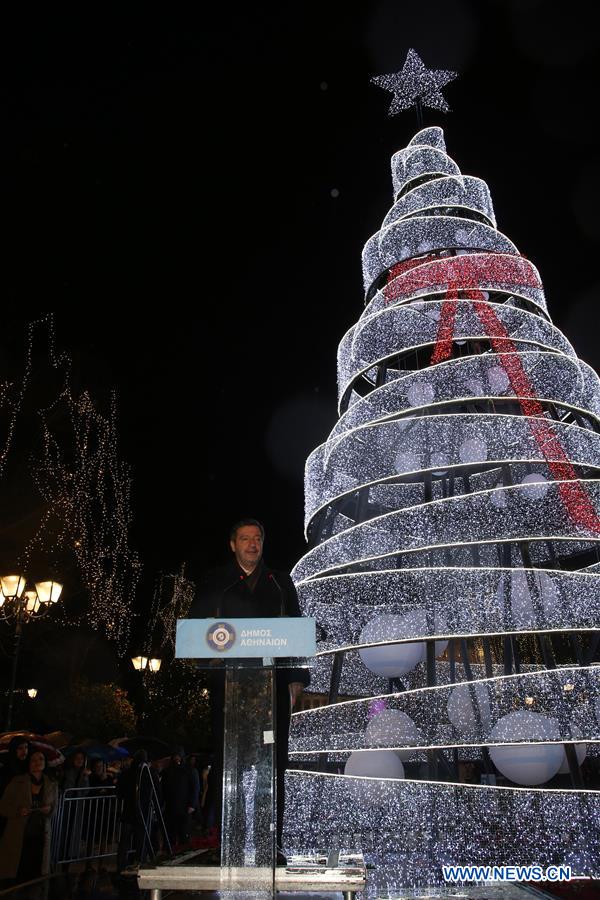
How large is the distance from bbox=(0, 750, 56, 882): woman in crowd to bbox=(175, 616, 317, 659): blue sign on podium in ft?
18.9

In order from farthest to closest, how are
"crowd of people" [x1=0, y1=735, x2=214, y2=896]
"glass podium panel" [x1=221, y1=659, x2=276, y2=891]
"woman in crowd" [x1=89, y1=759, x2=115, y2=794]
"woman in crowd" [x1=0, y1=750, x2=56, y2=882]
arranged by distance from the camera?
"woman in crowd" [x1=89, y1=759, x2=115, y2=794], "crowd of people" [x1=0, y1=735, x2=214, y2=896], "woman in crowd" [x1=0, y1=750, x2=56, y2=882], "glass podium panel" [x1=221, y1=659, x2=276, y2=891]

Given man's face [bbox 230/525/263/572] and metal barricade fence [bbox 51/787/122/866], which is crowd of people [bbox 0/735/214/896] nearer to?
metal barricade fence [bbox 51/787/122/866]

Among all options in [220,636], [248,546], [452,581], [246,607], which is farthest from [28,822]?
[220,636]

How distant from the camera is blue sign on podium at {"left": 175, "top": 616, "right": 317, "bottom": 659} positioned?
3346 mm

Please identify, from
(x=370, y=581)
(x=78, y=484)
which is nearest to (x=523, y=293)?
(x=370, y=581)

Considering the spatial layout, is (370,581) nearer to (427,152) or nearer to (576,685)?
(576,685)

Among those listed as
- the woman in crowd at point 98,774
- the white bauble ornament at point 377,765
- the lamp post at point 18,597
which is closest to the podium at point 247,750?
the white bauble ornament at point 377,765

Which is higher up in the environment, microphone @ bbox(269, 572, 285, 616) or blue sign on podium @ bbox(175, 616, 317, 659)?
microphone @ bbox(269, 572, 285, 616)

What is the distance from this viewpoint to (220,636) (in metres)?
3.38

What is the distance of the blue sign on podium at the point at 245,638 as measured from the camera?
3346mm

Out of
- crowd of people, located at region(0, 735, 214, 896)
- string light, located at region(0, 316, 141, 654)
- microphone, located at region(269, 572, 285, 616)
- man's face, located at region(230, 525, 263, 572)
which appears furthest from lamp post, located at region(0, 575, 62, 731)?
microphone, located at region(269, 572, 285, 616)

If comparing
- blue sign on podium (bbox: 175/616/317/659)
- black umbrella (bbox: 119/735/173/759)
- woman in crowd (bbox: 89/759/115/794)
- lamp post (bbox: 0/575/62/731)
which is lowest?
woman in crowd (bbox: 89/759/115/794)

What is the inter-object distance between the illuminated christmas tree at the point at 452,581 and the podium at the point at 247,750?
270 centimetres

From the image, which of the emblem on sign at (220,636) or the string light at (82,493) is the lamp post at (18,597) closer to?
the string light at (82,493)
